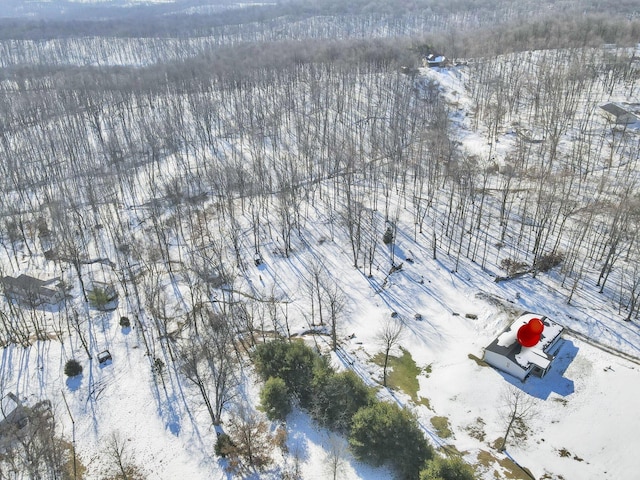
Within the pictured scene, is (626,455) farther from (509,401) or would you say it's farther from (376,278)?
(376,278)

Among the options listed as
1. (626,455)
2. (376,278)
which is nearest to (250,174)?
(376,278)

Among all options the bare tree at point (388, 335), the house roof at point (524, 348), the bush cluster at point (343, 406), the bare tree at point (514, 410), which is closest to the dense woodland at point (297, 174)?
the bush cluster at point (343, 406)

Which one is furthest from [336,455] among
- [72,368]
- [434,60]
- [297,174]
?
[434,60]

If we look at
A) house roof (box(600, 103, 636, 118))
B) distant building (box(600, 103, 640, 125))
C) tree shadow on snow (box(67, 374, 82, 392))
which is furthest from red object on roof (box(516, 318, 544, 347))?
house roof (box(600, 103, 636, 118))

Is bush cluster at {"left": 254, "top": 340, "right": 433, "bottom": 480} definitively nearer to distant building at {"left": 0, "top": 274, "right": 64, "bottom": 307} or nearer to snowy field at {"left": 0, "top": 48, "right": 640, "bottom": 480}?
snowy field at {"left": 0, "top": 48, "right": 640, "bottom": 480}

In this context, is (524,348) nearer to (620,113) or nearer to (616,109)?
(620,113)

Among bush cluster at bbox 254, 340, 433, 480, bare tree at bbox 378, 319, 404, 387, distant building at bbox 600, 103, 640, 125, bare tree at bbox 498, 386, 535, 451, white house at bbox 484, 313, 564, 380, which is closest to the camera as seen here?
bush cluster at bbox 254, 340, 433, 480
